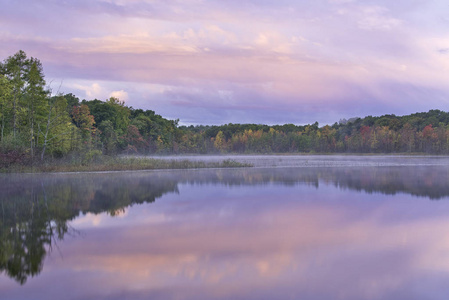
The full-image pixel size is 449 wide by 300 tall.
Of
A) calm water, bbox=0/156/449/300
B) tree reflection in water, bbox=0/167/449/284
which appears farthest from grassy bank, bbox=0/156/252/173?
calm water, bbox=0/156/449/300

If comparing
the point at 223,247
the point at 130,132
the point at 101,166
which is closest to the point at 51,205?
the point at 223,247

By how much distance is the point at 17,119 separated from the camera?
36969 millimetres

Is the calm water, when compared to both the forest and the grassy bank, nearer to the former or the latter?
the grassy bank

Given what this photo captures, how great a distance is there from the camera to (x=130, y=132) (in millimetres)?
73125

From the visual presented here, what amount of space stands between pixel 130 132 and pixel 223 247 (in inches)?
2581

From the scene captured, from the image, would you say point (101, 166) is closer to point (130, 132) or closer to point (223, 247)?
point (223, 247)

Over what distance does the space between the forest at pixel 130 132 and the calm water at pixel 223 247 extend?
1975 centimetres

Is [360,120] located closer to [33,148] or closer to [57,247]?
[33,148]

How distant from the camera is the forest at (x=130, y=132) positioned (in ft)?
117

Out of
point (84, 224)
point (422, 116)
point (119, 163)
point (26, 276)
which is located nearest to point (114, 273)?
point (26, 276)

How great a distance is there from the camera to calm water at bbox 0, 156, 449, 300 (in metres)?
7.08

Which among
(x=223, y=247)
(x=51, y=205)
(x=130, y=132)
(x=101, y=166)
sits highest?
(x=130, y=132)

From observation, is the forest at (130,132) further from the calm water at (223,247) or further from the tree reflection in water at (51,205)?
the calm water at (223,247)

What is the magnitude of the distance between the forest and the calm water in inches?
778
